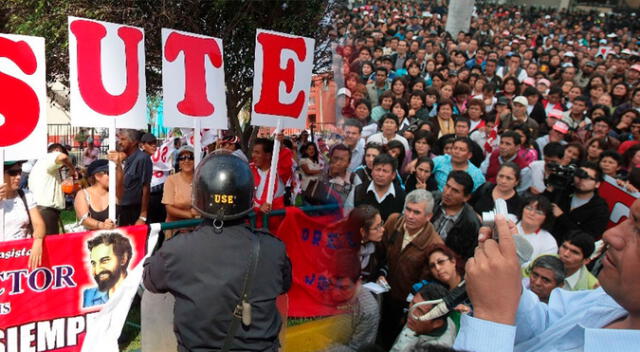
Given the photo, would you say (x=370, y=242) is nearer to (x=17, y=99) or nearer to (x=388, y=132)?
(x=17, y=99)

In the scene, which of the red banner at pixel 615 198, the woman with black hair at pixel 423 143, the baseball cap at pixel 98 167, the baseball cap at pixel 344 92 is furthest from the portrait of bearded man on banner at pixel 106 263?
the red banner at pixel 615 198

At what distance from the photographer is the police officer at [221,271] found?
2270 millimetres

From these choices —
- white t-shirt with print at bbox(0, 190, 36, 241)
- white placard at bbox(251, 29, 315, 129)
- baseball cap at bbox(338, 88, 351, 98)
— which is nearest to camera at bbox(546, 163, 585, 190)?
baseball cap at bbox(338, 88, 351, 98)

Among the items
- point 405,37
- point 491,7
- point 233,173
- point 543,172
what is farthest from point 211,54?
point 491,7

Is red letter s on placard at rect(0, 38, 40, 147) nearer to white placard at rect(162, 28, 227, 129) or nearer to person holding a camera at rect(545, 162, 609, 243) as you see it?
white placard at rect(162, 28, 227, 129)

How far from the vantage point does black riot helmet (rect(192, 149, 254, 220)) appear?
2.36 m

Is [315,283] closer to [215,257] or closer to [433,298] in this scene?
[433,298]

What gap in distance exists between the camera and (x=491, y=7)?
2698 cm

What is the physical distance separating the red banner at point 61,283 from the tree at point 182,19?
5.59 m

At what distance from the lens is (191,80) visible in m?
4.55

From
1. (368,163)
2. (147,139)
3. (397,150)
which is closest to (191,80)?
(368,163)

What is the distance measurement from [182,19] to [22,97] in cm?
571

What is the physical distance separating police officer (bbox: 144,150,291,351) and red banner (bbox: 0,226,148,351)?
1.41m

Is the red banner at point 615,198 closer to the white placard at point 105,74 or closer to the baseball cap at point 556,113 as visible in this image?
the baseball cap at point 556,113
